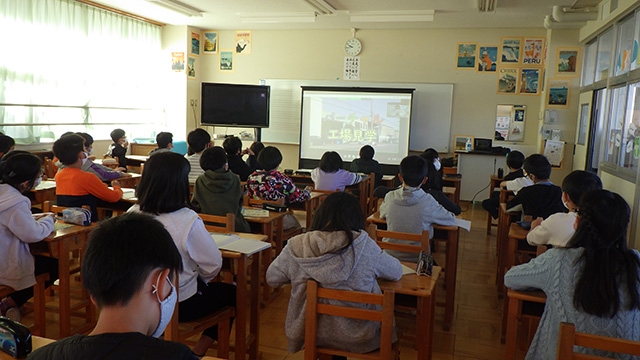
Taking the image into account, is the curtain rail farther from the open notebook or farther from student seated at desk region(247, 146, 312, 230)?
the open notebook

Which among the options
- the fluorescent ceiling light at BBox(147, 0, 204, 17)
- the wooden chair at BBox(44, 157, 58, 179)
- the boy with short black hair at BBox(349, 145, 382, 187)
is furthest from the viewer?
the fluorescent ceiling light at BBox(147, 0, 204, 17)

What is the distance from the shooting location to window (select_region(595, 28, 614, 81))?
5965 mm

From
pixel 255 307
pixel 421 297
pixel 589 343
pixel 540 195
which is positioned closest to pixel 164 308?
pixel 589 343

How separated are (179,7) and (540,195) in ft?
19.0

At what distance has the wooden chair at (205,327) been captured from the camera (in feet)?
6.61

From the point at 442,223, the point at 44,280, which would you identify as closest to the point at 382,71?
the point at 442,223

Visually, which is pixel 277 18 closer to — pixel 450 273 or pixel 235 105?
pixel 235 105

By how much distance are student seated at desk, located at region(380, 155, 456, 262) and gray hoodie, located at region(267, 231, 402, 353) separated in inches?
47.3

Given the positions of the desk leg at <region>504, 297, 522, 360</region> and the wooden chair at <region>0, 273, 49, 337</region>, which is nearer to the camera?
the desk leg at <region>504, 297, 522, 360</region>

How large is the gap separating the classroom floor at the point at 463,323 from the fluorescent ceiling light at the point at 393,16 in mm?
3892

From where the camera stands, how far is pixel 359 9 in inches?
280

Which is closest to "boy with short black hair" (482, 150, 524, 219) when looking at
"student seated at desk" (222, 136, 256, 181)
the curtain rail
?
"student seated at desk" (222, 136, 256, 181)

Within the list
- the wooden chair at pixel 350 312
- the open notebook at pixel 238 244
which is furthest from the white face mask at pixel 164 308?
the open notebook at pixel 238 244

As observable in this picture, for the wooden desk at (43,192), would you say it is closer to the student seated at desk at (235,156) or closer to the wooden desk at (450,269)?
the student seated at desk at (235,156)
